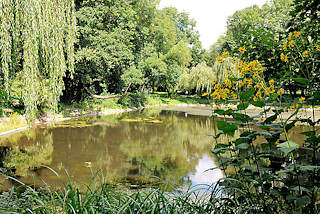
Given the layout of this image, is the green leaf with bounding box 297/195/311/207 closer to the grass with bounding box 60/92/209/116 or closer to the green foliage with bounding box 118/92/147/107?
the grass with bounding box 60/92/209/116

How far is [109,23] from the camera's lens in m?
15.4

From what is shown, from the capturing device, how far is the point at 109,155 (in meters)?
6.56

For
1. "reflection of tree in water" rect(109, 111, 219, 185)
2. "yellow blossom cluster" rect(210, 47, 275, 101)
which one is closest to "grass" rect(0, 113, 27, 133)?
"reflection of tree in water" rect(109, 111, 219, 185)

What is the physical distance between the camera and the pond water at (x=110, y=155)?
16.3ft

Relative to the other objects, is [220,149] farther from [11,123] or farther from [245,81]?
[11,123]

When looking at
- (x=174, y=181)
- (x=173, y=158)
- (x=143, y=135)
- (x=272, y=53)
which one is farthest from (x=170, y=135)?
(x=272, y=53)

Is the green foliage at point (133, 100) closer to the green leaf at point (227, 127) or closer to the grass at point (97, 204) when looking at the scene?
the grass at point (97, 204)

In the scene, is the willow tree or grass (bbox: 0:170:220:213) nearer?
grass (bbox: 0:170:220:213)

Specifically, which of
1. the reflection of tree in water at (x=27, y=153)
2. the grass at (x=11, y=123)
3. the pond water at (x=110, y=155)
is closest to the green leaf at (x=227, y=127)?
the pond water at (x=110, y=155)

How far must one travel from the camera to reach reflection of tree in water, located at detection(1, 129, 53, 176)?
5375mm

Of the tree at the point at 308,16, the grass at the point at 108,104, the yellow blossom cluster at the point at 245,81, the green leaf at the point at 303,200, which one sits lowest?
the grass at the point at 108,104

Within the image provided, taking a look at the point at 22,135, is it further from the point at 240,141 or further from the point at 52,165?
the point at 240,141

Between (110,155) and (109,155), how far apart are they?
0.03 m

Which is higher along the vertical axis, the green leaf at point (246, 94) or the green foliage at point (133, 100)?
the green leaf at point (246, 94)
